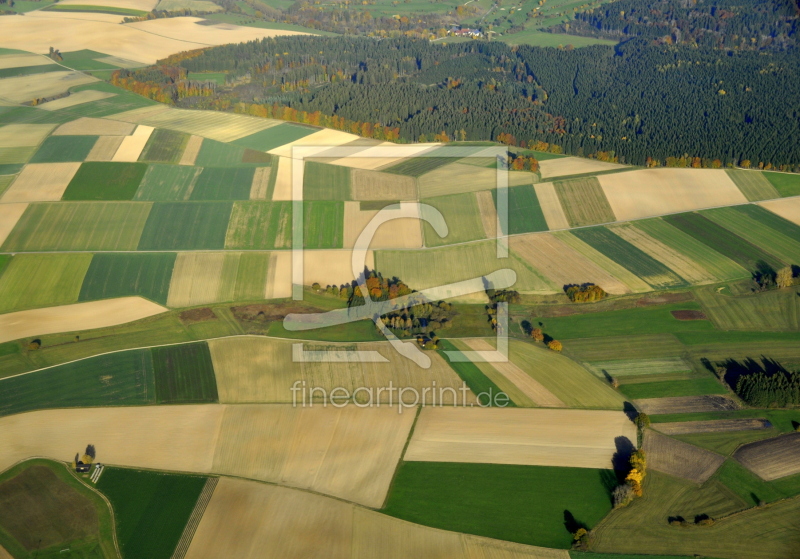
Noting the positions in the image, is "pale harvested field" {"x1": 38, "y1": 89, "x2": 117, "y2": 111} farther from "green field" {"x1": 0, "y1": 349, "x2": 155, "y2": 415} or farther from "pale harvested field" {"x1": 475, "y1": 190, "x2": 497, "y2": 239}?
"pale harvested field" {"x1": 475, "y1": 190, "x2": 497, "y2": 239}

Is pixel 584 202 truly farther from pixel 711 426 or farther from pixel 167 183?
pixel 167 183

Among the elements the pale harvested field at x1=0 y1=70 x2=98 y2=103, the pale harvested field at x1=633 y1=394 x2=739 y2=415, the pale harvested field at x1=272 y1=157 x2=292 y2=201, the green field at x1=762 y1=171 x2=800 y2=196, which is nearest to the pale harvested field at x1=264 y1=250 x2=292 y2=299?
the pale harvested field at x1=272 y1=157 x2=292 y2=201

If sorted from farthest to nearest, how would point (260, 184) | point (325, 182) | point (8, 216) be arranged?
1. point (325, 182)
2. point (260, 184)
3. point (8, 216)

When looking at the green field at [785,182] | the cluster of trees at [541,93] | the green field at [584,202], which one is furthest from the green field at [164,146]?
the green field at [785,182]

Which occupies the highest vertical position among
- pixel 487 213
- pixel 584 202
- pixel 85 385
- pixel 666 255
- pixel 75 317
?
pixel 584 202

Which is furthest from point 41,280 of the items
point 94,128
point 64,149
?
point 94,128

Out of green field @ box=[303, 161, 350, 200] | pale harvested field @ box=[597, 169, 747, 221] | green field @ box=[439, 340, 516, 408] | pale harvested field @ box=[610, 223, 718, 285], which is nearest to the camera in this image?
green field @ box=[439, 340, 516, 408]

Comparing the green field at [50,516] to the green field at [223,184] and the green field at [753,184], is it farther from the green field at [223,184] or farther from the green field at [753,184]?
the green field at [753,184]
